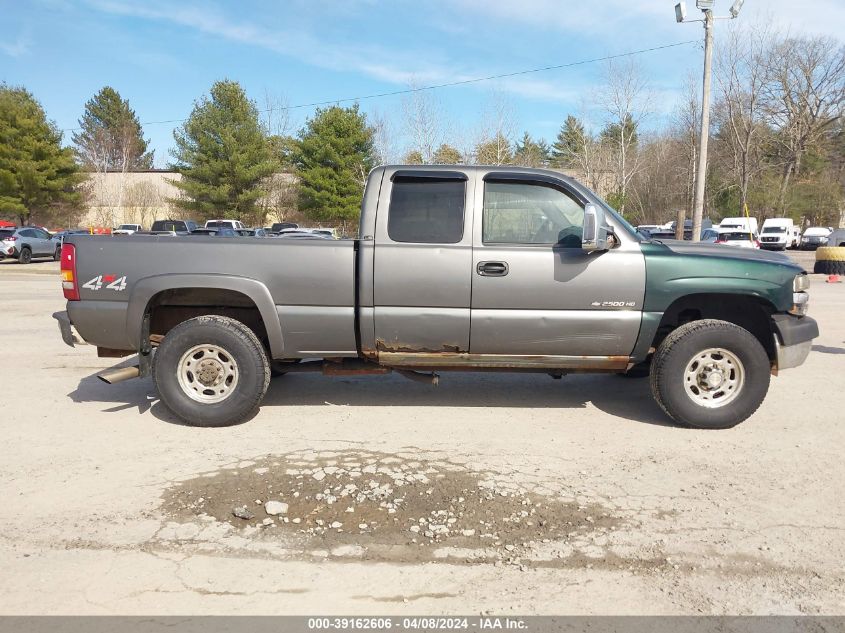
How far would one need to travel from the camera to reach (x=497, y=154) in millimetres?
37875

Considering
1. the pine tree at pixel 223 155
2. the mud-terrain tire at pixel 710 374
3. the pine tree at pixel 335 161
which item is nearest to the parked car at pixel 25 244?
the pine tree at pixel 223 155

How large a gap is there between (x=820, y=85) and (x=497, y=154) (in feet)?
106

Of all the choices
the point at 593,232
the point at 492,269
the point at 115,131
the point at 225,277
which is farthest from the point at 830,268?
the point at 115,131

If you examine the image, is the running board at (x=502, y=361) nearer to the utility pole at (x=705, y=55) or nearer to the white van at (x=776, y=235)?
the utility pole at (x=705, y=55)

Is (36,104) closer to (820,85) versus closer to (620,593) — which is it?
(620,593)


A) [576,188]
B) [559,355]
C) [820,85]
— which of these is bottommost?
[559,355]

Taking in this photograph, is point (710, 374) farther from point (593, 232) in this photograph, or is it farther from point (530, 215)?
point (530, 215)

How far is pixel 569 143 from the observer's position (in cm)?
5606

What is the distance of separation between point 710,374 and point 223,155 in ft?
130

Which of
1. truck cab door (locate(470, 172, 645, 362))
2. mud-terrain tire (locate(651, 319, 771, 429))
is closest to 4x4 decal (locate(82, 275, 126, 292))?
truck cab door (locate(470, 172, 645, 362))

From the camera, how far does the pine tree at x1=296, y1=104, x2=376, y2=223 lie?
131 ft

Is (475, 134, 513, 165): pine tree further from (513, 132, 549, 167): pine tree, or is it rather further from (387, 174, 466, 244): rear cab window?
(387, 174, 466, 244): rear cab window

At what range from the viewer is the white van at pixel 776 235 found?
40969mm

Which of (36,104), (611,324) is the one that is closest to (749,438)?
(611,324)
